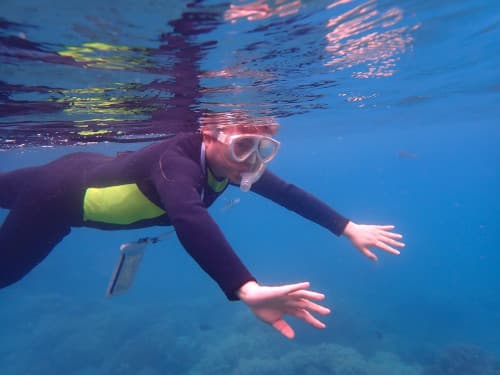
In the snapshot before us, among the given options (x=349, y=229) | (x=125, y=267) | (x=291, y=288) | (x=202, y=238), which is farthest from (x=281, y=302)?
(x=125, y=267)

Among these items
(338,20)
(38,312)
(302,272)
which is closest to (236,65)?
(338,20)

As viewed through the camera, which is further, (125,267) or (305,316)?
(125,267)

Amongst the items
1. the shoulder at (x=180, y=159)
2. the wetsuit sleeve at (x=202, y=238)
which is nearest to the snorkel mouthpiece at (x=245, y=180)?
the shoulder at (x=180, y=159)

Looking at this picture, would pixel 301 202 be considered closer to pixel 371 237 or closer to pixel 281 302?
pixel 371 237

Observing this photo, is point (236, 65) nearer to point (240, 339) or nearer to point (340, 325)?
point (240, 339)

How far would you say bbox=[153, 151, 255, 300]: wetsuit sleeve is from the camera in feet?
9.98

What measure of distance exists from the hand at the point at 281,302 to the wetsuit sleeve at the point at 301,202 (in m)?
3.32

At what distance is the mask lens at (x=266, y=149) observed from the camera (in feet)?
17.7

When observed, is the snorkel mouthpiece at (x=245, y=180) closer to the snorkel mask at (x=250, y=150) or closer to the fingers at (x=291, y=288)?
the snorkel mask at (x=250, y=150)

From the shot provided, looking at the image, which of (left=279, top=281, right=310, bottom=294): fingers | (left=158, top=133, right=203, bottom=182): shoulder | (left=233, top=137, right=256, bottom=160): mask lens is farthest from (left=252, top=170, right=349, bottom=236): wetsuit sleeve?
(left=279, top=281, right=310, bottom=294): fingers

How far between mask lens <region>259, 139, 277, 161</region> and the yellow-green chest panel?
5.55 ft

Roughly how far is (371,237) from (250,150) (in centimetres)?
228

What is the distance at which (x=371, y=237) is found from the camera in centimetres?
551

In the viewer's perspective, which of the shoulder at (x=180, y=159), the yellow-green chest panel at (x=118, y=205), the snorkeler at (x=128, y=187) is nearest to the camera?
the shoulder at (x=180, y=159)
